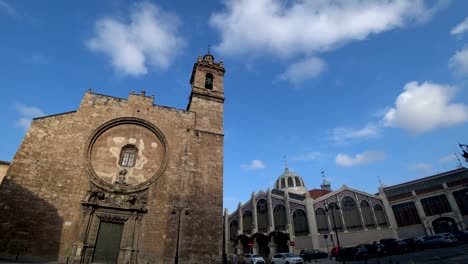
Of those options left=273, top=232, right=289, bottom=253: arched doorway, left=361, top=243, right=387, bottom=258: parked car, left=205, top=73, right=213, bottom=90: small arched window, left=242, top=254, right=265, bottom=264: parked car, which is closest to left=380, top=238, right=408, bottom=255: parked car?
left=361, top=243, right=387, bottom=258: parked car

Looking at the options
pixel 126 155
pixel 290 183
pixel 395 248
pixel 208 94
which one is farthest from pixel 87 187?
pixel 290 183

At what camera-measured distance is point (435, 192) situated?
34.8m

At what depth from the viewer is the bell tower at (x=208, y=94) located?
64.8 feet

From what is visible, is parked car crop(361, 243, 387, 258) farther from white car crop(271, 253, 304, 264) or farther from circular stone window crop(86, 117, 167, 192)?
circular stone window crop(86, 117, 167, 192)

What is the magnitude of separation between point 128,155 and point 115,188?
8.45 ft

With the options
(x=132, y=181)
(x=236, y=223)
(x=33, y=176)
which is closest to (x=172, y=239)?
(x=132, y=181)

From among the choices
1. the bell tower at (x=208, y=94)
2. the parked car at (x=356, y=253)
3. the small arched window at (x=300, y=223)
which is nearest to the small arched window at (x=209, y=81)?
the bell tower at (x=208, y=94)

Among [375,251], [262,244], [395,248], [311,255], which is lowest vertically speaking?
[311,255]

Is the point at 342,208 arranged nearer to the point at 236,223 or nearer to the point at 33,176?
the point at 236,223

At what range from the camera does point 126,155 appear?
55.0 feet

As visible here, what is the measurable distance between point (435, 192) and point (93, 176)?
42934mm

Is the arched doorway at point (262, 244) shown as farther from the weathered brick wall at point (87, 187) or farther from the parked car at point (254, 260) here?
the weathered brick wall at point (87, 187)

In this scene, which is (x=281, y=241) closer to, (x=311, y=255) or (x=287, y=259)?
(x=311, y=255)

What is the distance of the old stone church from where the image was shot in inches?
511
